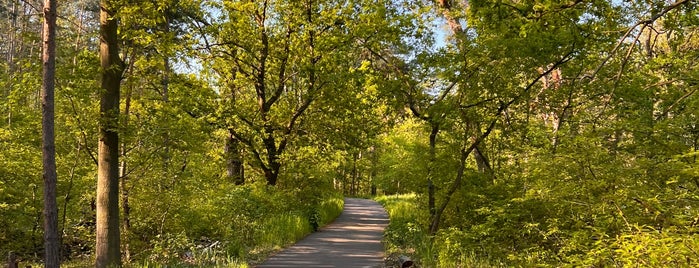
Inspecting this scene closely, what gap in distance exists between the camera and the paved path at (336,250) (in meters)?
10.1

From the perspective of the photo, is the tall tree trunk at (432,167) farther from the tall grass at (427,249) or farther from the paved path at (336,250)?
the paved path at (336,250)

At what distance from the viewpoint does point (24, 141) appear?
1347cm

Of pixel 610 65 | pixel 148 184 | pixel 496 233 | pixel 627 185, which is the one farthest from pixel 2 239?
pixel 610 65

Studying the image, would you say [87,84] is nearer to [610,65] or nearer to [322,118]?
[322,118]

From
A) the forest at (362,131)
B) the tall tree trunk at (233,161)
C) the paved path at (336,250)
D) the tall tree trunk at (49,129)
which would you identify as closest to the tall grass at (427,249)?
the forest at (362,131)

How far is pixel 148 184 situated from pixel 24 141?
4470 millimetres

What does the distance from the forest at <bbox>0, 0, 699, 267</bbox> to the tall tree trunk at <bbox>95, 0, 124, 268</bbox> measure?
1.3 inches

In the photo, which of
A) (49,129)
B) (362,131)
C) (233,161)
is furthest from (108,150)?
(362,131)

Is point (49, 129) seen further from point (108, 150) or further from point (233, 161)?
point (233, 161)

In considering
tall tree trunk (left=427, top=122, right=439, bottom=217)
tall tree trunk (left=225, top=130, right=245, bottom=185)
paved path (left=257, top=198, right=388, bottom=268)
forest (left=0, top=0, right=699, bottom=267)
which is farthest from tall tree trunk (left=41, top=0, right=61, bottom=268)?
tall tree trunk (left=225, top=130, right=245, bottom=185)

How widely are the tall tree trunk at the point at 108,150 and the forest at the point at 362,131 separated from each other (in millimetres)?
33

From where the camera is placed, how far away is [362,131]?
55.1 feet

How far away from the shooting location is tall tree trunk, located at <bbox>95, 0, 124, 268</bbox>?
30.2ft

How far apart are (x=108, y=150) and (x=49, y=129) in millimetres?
1186
